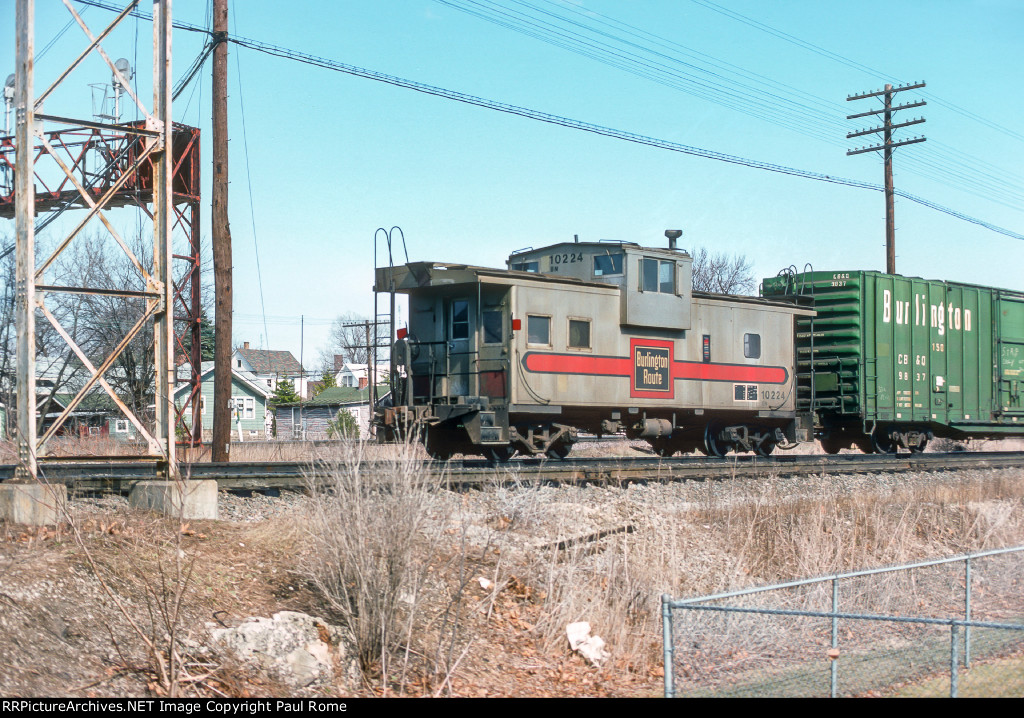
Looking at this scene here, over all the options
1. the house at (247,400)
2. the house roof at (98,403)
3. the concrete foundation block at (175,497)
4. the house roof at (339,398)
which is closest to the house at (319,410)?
the house roof at (339,398)

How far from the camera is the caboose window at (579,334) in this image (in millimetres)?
15906

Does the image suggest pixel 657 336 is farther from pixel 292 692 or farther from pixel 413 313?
pixel 292 692

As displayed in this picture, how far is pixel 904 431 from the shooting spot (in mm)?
21938

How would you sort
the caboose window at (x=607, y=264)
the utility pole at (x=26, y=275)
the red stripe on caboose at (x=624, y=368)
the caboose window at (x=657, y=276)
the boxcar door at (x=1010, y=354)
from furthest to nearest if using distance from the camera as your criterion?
the boxcar door at (x=1010, y=354), the caboose window at (x=657, y=276), the caboose window at (x=607, y=264), the red stripe on caboose at (x=624, y=368), the utility pole at (x=26, y=275)

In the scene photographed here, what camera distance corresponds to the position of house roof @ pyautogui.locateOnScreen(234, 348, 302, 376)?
91475 mm

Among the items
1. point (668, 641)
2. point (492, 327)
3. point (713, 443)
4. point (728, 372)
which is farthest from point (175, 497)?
point (713, 443)

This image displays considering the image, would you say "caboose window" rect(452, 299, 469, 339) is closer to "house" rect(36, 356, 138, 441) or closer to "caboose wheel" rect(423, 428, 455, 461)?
"caboose wheel" rect(423, 428, 455, 461)

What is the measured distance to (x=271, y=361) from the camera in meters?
95.2

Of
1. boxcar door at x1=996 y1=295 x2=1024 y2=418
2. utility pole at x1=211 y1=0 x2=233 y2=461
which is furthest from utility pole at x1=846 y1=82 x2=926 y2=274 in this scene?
utility pole at x1=211 y1=0 x2=233 y2=461

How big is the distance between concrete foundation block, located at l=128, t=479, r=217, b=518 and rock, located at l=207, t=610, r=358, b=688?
7.23 feet

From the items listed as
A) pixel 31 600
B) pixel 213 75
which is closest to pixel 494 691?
pixel 31 600

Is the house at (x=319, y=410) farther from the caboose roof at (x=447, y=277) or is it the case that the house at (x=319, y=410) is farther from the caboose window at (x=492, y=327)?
the caboose window at (x=492, y=327)

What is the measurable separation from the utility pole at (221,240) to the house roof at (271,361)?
2850 inches

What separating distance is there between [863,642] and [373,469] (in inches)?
237
